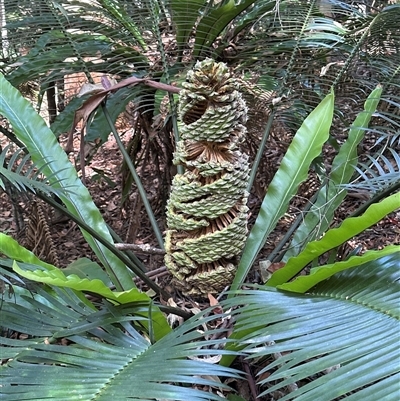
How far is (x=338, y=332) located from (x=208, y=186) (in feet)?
1.62

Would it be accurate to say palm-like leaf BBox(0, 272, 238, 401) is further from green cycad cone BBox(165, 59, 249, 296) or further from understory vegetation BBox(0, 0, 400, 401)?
green cycad cone BBox(165, 59, 249, 296)

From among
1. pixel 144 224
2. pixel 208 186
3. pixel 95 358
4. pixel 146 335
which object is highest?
pixel 208 186

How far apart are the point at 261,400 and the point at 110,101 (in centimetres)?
112

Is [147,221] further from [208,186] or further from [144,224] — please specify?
[208,186]

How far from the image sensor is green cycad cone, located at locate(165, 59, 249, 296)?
3.16 feet

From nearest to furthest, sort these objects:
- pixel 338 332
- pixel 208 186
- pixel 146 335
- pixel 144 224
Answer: pixel 338 332 < pixel 146 335 < pixel 208 186 < pixel 144 224

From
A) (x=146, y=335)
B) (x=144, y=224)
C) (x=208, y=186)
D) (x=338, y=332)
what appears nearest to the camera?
(x=338, y=332)

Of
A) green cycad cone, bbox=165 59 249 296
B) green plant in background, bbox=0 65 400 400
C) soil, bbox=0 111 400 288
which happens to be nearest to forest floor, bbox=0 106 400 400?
soil, bbox=0 111 400 288

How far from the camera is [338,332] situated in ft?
1.98

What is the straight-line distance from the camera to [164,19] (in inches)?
61.9

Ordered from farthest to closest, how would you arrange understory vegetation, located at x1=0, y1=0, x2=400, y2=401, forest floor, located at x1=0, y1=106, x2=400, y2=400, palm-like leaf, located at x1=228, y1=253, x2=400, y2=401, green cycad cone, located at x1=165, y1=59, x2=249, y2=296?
1. forest floor, located at x1=0, y1=106, x2=400, y2=400
2. green cycad cone, located at x1=165, y1=59, x2=249, y2=296
3. understory vegetation, located at x1=0, y1=0, x2=400, y2=401
4. palm-like leaf, located at x1=228, y1=253, x2=400, y2=401

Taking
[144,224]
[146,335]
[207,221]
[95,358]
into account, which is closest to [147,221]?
[144,224]

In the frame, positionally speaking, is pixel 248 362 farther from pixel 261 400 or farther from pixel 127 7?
pixel 127 7

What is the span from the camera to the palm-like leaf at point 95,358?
562 mm
